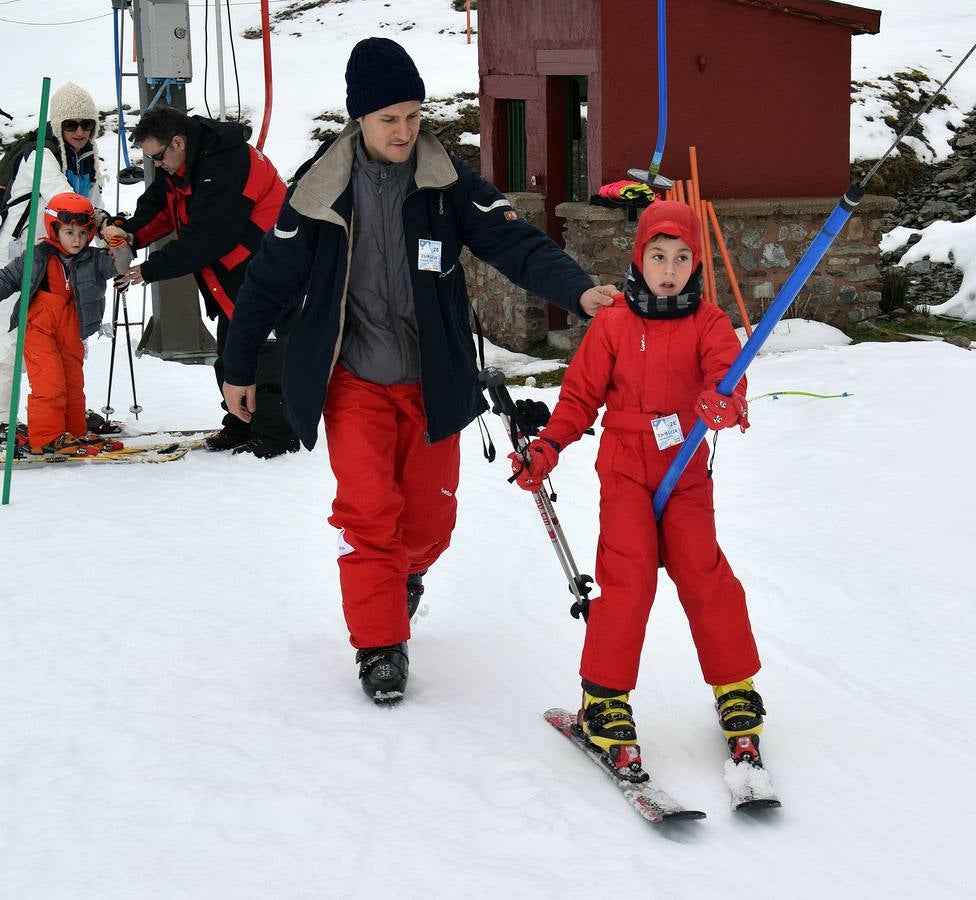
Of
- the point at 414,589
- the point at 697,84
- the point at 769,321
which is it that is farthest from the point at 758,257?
the point at 769,321

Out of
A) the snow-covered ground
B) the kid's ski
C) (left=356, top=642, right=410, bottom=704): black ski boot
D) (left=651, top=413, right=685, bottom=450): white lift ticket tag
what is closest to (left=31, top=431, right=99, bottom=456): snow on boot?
the snow-covered ground

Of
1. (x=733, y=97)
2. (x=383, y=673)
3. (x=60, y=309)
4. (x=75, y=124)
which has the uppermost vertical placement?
(x=733, y=97)

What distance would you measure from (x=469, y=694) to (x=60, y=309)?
391cm

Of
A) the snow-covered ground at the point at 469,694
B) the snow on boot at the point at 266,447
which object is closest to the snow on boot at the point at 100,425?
the snow-covered ground at the point at 469,694

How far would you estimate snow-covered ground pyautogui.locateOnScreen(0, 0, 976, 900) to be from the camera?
2.60m

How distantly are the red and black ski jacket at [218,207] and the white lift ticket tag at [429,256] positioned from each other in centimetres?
269

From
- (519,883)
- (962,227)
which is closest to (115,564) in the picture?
(519,883)

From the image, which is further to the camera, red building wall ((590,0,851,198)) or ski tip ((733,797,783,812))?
red building wall ((590,0,851,198))

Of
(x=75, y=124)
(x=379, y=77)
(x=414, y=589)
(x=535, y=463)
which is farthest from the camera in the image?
(x=75, y=124)

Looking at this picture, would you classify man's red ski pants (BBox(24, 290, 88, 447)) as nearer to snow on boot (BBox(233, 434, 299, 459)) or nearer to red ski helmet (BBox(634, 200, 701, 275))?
snow on boot (BBox(233, 434, 299, 459))

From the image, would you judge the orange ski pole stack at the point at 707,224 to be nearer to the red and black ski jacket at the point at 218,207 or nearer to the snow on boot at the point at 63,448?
the red and black ski jacket at the point at 218,207

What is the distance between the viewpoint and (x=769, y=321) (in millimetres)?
2855

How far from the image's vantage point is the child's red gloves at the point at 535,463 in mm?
3111

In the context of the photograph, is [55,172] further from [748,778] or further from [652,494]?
[748,778]
